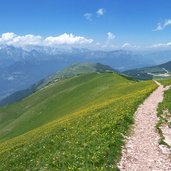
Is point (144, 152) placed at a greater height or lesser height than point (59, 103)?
greater

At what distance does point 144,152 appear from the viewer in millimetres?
26109

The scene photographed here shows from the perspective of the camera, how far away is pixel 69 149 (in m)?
28.3

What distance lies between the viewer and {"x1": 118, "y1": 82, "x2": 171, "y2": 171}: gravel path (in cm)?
2327

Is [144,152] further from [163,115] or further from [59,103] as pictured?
[59,103]

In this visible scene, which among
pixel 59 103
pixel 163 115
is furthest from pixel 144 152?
pixel 59 103

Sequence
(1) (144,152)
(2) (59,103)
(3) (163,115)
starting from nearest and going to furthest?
1. (1) (144,152)
2. (3) (163,115)
3. (2) (59,103)

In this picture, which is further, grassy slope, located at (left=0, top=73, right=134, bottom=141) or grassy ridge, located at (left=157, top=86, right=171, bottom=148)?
grassy slope, located at (left=0, top=73, right=134, bottom=141)

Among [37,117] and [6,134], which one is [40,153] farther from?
[37,117]

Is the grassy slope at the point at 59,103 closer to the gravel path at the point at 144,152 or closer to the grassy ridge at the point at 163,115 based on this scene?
the grassy ridge at the point at 163,115

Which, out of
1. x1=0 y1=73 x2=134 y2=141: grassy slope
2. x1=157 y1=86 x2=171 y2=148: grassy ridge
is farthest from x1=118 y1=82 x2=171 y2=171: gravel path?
x1=0 y1=73 x2=134 y2=141: grassy slope

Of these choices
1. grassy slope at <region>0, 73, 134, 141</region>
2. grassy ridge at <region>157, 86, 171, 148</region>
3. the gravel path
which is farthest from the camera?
grassy slope at <region>0, 73, 134, 141</region>

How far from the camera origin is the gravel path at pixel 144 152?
76.3ft

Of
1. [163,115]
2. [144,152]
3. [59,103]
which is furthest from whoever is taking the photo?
[59,103]

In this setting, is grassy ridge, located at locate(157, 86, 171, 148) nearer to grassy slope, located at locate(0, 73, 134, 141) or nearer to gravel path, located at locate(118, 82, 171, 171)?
gravel path, located at locate(118, 82, 171, 171)
